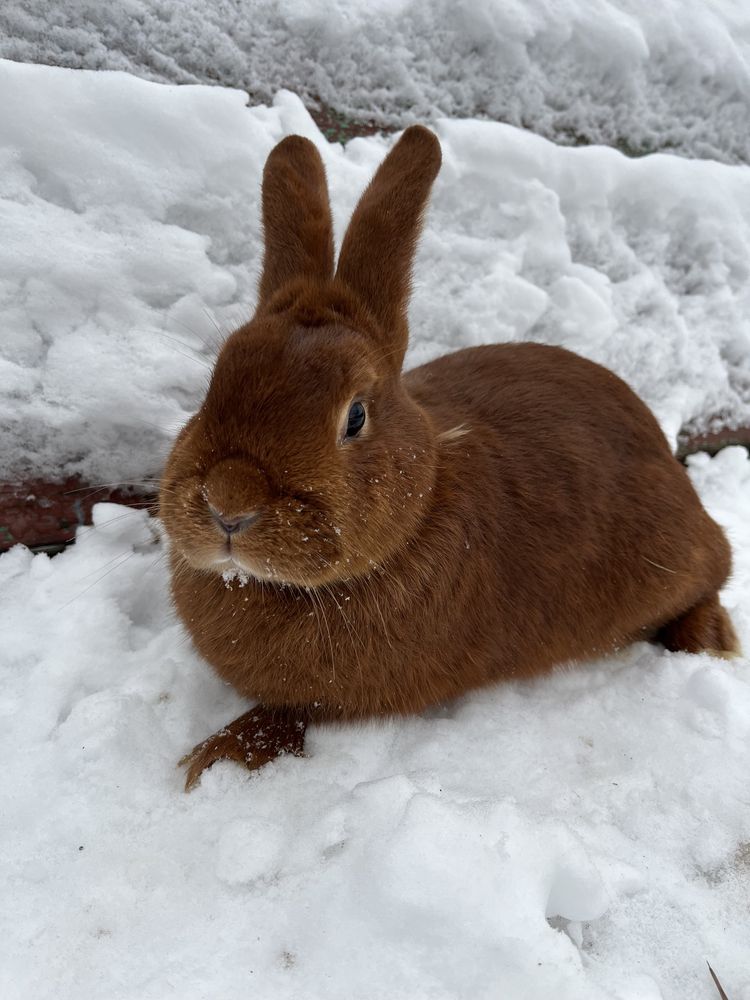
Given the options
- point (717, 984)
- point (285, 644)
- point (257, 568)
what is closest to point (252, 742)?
point (285, 644)

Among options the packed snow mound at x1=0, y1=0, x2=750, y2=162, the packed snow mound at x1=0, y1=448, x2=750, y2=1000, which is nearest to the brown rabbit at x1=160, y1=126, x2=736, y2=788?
the packed snow mound at x1=0, y1=448, x2=750, y2=1000

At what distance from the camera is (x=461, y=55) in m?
3.79

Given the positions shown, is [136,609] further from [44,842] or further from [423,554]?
[423,554]

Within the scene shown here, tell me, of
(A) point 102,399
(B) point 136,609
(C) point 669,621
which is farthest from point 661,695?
(A) point 102,399

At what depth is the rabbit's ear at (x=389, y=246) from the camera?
1925mm

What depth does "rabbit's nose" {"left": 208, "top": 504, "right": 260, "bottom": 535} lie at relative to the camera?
150cm

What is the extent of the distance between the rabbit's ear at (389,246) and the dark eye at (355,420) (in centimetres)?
28

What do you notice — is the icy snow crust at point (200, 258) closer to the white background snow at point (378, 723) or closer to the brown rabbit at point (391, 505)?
the white background snow at point (378, 723)

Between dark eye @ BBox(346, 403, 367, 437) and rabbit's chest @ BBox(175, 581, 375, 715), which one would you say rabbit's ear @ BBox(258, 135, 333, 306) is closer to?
dark eye @ BBox(346, 403, 367, 437)

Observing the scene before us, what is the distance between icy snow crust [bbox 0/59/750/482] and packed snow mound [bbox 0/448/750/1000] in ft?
2.18

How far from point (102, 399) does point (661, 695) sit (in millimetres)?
2176

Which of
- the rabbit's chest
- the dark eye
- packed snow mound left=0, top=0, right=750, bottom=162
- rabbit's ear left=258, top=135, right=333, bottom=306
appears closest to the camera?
the dark eye

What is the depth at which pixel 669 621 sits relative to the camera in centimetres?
260

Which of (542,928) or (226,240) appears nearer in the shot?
(542,928)
